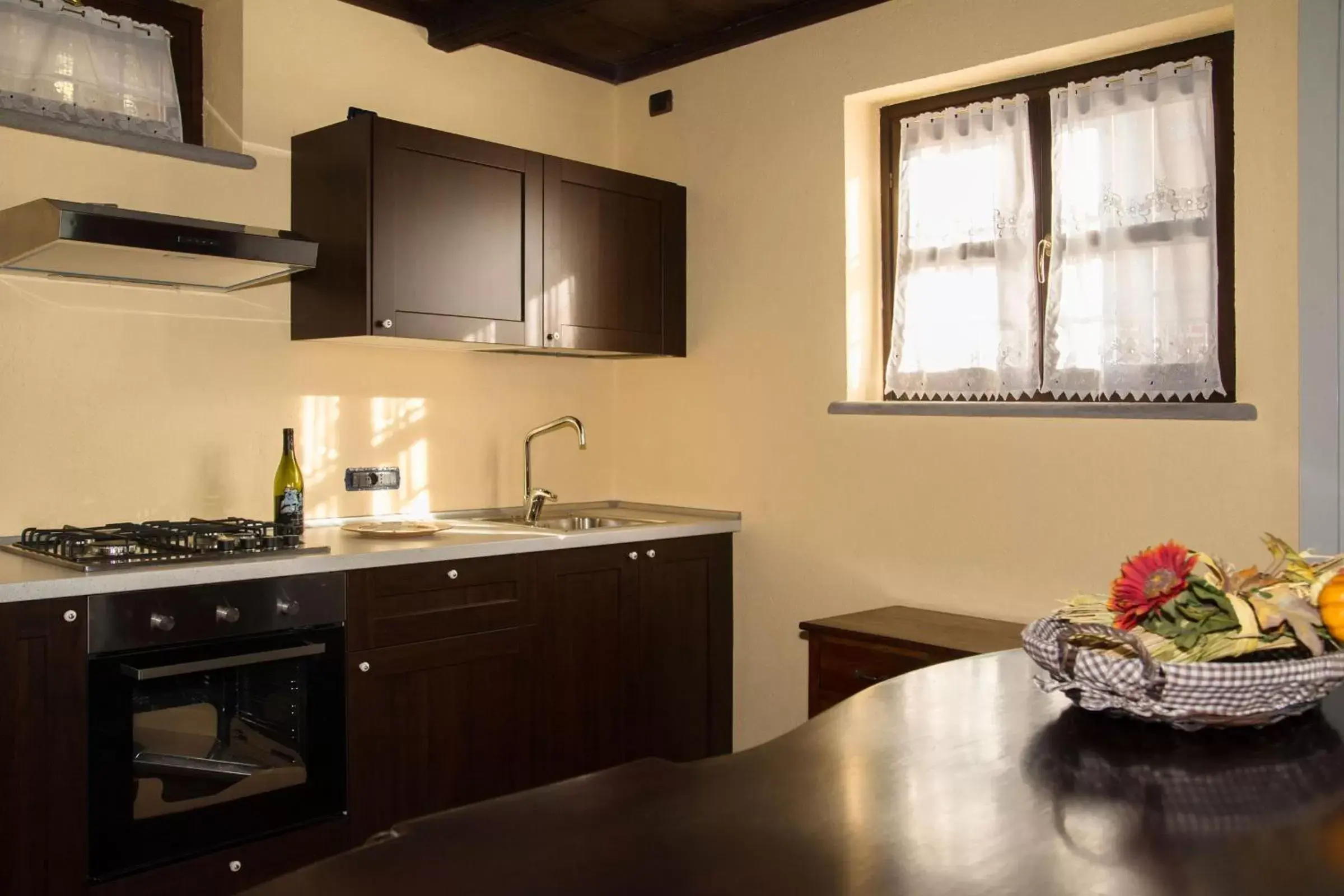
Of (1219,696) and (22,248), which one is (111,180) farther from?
Result: (1219,696)

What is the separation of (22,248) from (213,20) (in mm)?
1113

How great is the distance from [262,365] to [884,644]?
197 centimetres

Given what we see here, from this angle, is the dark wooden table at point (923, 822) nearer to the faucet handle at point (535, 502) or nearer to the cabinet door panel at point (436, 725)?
the cabinet door panel at point (436, 725)

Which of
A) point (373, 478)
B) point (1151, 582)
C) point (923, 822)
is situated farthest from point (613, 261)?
point (923, 822)

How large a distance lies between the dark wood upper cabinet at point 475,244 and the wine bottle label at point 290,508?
49 cm

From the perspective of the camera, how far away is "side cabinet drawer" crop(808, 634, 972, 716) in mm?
2984

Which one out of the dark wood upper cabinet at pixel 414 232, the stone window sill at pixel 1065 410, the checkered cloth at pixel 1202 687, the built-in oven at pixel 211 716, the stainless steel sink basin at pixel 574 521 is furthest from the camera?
the stainless steel sink basin at pixel 574 521

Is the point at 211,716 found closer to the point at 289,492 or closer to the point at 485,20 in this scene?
the point at 289,492

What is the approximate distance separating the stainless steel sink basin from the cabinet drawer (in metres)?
0.88

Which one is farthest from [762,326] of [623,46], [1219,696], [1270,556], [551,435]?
[1219,696]

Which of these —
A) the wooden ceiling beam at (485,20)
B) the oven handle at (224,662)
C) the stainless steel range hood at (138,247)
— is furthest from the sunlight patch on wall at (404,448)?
the wooden ceiling beam at (485,20)

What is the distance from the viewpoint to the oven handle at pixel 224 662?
246 cm

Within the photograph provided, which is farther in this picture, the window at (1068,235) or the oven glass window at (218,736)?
the window at (1068,235)

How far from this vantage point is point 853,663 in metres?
3.19
